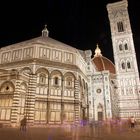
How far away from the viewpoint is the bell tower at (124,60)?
118 ft

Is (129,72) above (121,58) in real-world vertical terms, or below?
below

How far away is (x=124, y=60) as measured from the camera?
4031 cm

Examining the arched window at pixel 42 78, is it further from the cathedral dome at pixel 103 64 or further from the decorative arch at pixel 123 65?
the cathedral dome at pixel 103 64

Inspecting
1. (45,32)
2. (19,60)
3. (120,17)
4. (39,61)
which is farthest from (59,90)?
(120,17)

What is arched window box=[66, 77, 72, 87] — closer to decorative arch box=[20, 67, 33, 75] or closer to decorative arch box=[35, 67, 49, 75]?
decorative arch box=[35, 67, 49, 75]

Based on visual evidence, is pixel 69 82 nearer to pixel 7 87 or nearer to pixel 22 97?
pixel 22 97

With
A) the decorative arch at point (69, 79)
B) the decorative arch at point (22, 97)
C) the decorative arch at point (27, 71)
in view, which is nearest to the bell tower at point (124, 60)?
the decorative arch at point (69, 79)

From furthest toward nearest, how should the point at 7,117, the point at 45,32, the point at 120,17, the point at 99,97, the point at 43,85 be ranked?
the point at 120,17 < the point at 99,97 < the point at 45,32 < the point at 43,85 < the point at 7,117

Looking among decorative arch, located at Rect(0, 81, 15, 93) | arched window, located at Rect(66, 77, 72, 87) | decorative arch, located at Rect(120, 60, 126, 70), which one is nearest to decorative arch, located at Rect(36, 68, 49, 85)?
arched window, located at Rect(66, 77, 72, 87)

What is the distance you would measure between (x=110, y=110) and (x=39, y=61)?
19033mm

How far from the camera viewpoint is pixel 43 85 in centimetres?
2141

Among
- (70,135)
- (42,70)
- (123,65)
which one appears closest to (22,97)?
(42,70)

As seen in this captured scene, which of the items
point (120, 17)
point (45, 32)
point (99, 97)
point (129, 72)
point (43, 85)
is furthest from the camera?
point (120, 17)

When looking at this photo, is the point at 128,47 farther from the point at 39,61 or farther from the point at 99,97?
the point at 39,61
